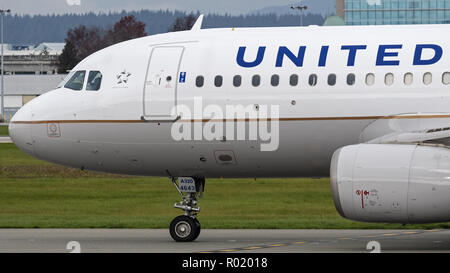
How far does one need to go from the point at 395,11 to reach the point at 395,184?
563ft

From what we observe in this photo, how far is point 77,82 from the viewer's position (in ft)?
72.0

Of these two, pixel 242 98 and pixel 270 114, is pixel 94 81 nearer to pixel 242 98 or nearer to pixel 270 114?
pixel 242 98

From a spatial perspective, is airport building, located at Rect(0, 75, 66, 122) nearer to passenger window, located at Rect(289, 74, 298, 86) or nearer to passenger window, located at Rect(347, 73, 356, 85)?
passenger window, located at Rect(289, 74, 298, 86)

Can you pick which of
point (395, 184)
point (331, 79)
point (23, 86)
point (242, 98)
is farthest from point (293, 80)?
point (23, 86)

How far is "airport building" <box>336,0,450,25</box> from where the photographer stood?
185250mm

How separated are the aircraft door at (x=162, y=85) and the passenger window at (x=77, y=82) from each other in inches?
60.3

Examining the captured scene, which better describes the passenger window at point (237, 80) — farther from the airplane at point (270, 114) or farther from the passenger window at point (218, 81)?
the passenger window at point (218, 81)

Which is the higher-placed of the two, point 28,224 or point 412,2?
point 412,2

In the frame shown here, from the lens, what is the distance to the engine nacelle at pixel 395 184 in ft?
57.8

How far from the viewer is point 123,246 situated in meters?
21.0
